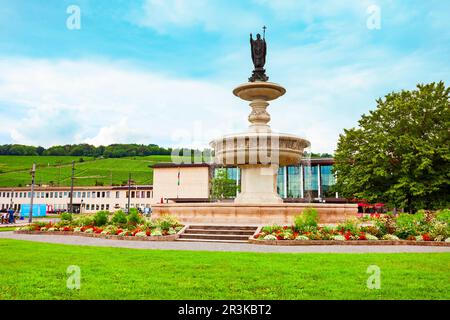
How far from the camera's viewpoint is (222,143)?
19.9 m

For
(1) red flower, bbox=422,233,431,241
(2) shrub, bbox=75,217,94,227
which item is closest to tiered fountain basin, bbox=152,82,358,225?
(2) shrub, bbox=75,217,94,227

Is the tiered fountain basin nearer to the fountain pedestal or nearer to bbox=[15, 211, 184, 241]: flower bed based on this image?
the fountain pedestal

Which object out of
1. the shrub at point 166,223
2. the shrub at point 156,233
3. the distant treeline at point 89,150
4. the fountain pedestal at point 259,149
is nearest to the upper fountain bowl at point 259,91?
the fountain pedestal at point 259,149

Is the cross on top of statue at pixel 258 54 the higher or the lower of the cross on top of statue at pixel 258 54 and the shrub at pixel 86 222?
the higher

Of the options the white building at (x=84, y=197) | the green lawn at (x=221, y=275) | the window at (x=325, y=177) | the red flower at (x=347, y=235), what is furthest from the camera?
the white building at (x=84, y=197)

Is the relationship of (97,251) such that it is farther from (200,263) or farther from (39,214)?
(39,214)

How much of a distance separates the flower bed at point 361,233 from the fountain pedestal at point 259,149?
435 centimetres

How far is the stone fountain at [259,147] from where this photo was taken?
19078 mm

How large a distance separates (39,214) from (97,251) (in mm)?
51882

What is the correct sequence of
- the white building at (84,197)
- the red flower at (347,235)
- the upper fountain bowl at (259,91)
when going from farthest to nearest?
the white building at (84,197) < the upper fountain bowl at (259,91) < the red flower at (347,235)

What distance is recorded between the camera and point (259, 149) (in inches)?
749

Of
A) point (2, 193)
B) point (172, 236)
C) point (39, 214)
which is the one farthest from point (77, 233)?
point (2, 193)

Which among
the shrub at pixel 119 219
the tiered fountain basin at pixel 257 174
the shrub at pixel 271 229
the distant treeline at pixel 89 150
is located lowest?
the shrub at pixel 271 229

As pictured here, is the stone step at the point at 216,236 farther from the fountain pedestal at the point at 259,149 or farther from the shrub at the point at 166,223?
the fountain pedestal at the point at 259,149
